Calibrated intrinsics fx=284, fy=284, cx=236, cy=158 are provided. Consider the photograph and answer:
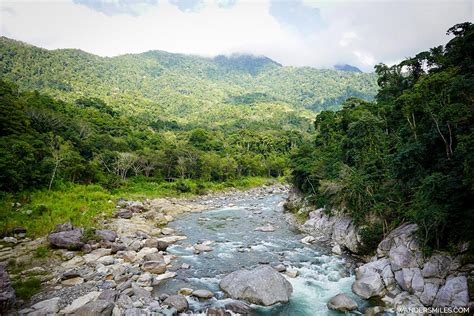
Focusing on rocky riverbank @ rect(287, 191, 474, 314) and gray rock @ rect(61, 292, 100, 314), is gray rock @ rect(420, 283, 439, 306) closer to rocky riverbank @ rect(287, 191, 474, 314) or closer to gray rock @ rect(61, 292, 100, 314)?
rocky riverbank @ rect(287, 191, 474, 314)

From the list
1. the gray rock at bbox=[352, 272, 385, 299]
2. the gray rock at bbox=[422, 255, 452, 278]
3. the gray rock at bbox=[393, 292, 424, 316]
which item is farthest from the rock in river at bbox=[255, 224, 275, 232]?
the gray rock at bbox=[422, 255, 452, 278]

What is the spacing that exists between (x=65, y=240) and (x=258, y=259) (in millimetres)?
12348

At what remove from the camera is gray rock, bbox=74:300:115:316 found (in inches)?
427

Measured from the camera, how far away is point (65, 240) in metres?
18.0

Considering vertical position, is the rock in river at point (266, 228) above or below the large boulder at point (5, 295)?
below

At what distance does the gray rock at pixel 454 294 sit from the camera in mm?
10109

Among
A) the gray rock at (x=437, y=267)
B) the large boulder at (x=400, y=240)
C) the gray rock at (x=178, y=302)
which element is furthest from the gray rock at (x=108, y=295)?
the large boulder at (x=400, y=240)

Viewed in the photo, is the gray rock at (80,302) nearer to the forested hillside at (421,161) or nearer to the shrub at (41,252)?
the shrub at (41,252)

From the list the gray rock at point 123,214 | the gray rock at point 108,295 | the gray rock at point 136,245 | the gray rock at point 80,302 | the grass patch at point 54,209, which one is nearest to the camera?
the gray rock at point 80,302

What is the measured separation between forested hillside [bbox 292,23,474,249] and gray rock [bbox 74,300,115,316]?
43.8ft

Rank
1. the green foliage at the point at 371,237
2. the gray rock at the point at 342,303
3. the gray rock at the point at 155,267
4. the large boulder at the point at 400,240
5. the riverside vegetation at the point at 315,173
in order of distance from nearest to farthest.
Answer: the gray rock at the point at 342,303 < the riverside vegetation at the point at 315,173 < the large boulder at the point at 400,240 < the gray rock at the point at 155,267 < the green foliage at the point at 371,237

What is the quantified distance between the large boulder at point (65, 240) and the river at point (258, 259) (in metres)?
5.98

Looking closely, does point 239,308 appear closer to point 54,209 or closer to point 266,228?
point 266,228

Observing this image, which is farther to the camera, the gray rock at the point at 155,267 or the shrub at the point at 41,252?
the shrub at the point at 41,252
